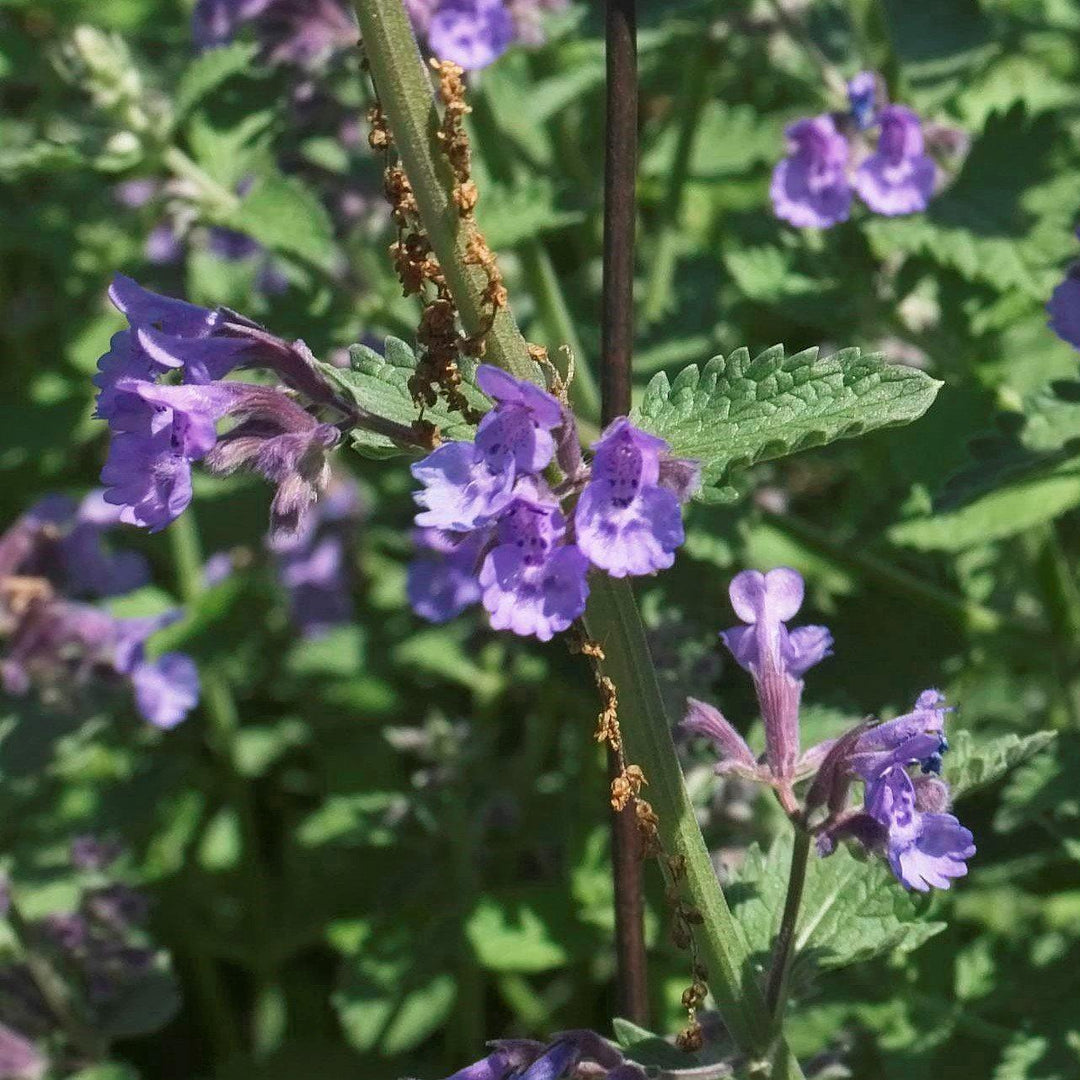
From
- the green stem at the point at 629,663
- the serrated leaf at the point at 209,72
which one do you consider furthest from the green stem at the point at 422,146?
the serrated leaf at the point at 209,72

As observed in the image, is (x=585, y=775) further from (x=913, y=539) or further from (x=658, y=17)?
(x=658, y=17)

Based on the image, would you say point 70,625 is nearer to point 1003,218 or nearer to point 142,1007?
point 142,1007

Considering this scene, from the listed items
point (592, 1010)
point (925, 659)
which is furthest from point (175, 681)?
point (925, 659)

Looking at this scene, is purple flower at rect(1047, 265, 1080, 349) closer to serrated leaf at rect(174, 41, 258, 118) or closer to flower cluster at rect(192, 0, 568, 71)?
flower cluster at rect(192, 0, 568, 71)

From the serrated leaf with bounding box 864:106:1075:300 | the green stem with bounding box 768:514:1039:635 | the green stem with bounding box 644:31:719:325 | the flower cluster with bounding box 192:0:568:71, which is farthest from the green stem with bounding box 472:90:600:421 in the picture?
the serrated leaf with bounding box 864:106:1075:300

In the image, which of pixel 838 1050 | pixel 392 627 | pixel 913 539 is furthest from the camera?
pixel 392 627

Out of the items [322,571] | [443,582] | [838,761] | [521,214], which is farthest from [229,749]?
[838,761]
